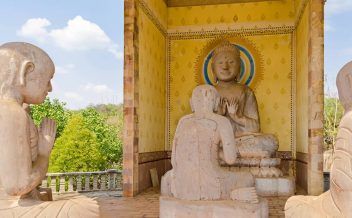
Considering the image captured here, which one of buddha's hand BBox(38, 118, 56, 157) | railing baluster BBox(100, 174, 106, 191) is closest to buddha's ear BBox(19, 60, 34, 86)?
buddha's hand BBox(38, 118, 56, 157)

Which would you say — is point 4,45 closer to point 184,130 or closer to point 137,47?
point 184,130

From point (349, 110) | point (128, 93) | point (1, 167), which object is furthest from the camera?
point (128, 93)

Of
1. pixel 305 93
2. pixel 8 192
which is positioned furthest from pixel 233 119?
pixel 8 192

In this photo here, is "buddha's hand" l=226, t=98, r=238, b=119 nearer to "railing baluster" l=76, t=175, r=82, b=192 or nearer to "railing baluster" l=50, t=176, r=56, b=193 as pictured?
"railing baluster" l=76, t=175, r=82, b=192

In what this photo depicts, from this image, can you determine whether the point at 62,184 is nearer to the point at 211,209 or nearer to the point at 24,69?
the point at 211,209

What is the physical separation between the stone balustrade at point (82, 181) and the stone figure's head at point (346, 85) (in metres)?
6.48

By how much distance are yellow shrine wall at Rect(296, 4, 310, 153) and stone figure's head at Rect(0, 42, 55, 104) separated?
17.4 ft

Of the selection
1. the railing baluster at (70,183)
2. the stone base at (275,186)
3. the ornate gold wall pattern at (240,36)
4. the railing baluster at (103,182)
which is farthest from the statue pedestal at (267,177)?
the railing baluster at (70,183)

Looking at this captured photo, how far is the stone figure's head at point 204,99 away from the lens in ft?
13.4

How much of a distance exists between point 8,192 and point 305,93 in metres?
5.93

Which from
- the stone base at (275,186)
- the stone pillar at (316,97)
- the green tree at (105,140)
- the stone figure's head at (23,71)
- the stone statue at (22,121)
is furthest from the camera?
the green tree at (105,140)

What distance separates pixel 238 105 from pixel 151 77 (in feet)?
5.92

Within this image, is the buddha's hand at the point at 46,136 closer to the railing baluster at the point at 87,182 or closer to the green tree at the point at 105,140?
the railing baluster at the point at 87,182

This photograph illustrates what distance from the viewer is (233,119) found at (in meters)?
7.43
